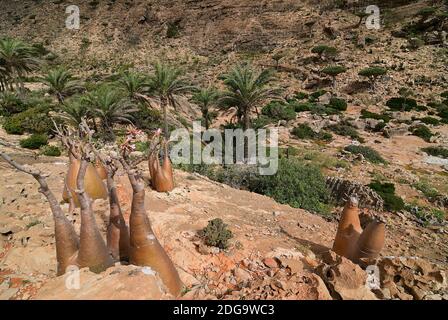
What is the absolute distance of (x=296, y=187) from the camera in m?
11.2

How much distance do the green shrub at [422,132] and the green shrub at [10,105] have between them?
936 inches


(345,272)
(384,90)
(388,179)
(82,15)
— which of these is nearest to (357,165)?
(388,179)

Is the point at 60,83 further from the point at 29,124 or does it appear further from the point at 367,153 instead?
the point at 367,153

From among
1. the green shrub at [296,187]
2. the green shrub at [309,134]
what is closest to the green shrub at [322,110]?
the green shrub at [309,134]

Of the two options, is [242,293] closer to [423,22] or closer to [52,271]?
[52,271]

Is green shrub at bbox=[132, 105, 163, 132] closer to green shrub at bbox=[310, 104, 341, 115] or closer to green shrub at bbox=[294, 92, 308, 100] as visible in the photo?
green shrub at bbox=[310, 104, 341, 115]

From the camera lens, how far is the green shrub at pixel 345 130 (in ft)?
67.8

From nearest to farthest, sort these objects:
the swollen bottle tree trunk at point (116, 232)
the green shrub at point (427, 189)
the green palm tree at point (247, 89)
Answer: the swollen bottle tree trunk at point (116, 232) < the green shrub at point (427, 189) < the green palm tree at point (247, 89)

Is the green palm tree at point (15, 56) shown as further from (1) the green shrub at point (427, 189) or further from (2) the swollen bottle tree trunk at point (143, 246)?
(1) the green shrub at point (427, 189)

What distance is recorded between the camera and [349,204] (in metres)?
5.96

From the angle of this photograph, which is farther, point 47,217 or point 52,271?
point 47,217

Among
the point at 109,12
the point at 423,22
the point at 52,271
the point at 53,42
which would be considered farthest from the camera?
the point at 109,12

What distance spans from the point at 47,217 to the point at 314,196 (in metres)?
8.11

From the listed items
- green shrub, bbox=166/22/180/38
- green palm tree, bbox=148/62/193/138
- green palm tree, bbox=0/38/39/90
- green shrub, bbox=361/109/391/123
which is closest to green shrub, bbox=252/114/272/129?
green palm tree, bbox=148/62/193/138
